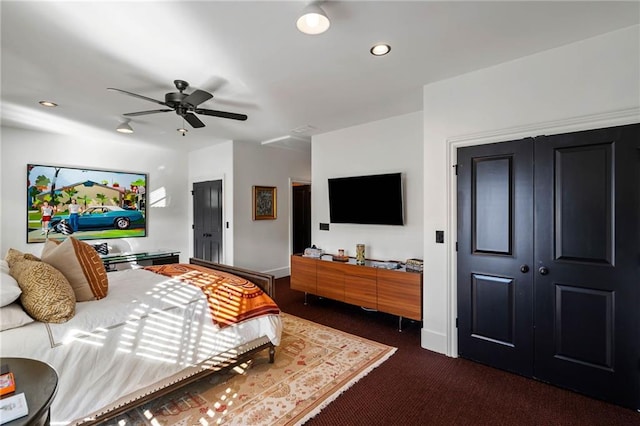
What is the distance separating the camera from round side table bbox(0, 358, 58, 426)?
0.86m

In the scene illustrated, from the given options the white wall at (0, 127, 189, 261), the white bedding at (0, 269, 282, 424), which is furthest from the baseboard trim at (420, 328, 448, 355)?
the white wall at (0, 127, 189, 261)

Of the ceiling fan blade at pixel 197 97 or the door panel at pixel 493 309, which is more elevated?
the ceiling fan blade at pixel 197 97

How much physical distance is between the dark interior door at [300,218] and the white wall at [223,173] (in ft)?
4.45

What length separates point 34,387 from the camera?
99cm

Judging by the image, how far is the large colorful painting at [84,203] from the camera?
170 inches

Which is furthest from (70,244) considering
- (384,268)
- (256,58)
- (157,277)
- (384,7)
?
(384,268)

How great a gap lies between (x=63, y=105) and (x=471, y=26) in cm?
415

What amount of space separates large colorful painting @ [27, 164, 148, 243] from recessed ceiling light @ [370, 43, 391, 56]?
4746 millimetres

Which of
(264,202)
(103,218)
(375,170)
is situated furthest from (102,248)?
(375,170)

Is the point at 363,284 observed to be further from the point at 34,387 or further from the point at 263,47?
the point at 34,387

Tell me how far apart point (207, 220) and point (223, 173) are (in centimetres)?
101

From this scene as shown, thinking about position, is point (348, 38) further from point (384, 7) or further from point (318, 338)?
point (318, 338)

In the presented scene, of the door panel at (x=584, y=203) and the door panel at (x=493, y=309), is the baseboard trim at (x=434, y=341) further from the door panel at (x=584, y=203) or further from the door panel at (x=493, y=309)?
the door panel at (x=584, y=203)

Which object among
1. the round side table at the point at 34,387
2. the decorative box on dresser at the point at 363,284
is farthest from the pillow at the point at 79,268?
the decorative box on dresser at the point at 363,284
